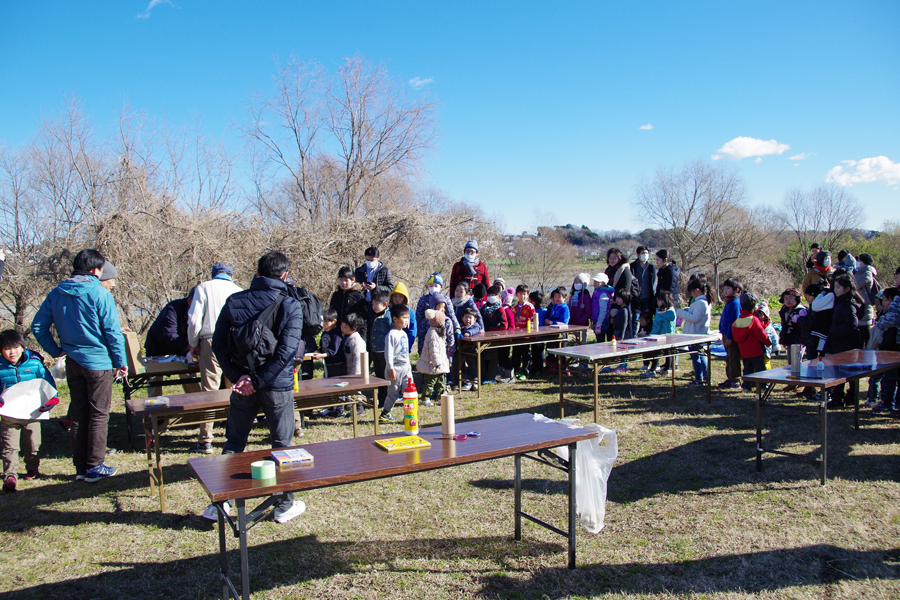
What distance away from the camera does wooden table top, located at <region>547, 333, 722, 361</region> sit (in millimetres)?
5810

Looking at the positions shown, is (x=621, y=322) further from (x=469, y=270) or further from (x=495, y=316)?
(x=469, y=270)

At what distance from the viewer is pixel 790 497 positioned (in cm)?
393

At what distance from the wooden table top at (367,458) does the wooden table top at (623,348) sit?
260 centimetres

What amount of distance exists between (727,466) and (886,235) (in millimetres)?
27951

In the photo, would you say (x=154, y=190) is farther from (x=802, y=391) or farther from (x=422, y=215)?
(x=802, y=391)

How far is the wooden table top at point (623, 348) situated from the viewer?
19.1 ft

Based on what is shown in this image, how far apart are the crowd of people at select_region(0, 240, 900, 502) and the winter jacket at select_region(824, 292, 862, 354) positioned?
0.04 ft

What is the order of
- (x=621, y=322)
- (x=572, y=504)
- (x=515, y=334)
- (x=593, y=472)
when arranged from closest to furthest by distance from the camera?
1. (x=572, y=504)
2. (x=593, y=472)
3. (x=515, y=334)
4. (x=621, y=322)

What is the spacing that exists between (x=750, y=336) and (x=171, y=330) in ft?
22.2

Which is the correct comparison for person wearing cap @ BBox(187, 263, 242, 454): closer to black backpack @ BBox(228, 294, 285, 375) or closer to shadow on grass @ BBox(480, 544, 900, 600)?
black backpack @ BBox(228, 294, 285, 375)

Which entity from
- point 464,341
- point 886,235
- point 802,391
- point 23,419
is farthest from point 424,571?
point 886,235

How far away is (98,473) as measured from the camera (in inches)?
176

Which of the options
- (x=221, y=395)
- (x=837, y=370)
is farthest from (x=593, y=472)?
(x=221, y=395)

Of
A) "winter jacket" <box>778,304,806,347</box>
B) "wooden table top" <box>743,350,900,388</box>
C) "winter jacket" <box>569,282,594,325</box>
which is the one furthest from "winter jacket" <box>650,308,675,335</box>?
"wooden table top" <box>743,350,900,388</box>
